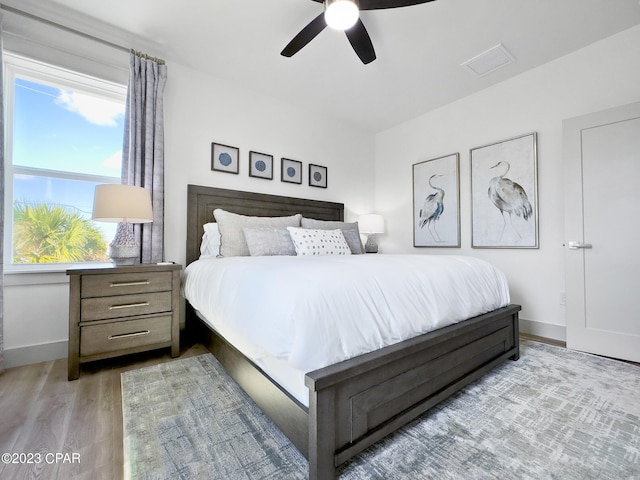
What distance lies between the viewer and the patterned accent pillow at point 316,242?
253cm

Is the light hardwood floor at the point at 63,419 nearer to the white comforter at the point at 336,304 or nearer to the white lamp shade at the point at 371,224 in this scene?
the white comforter at the point at 336,304

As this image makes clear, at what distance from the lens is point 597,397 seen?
162 centimetres

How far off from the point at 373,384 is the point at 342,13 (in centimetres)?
204

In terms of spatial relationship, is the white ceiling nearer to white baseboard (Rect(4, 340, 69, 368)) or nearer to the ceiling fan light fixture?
the ceiling fan light fixture

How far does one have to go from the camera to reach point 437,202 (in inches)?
145

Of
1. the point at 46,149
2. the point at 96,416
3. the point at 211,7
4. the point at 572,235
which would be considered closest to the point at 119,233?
the point at 46,149

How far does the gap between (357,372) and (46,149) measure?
9.77 feet

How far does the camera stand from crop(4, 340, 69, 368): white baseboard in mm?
2080

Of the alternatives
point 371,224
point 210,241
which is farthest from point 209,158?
point 371,224

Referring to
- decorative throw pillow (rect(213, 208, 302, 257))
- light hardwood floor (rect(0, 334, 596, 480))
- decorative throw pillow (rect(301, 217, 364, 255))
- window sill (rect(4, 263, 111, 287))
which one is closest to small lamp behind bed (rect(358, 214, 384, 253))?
decorative throw pillow (rect(301, 217, 364, 255))

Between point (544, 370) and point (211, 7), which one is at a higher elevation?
point (211, 7)

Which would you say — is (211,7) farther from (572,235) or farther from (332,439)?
(572,235)

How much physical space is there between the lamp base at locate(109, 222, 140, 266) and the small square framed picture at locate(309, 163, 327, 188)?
216 centimetres

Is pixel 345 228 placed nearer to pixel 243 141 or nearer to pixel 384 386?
pixel 243 141
